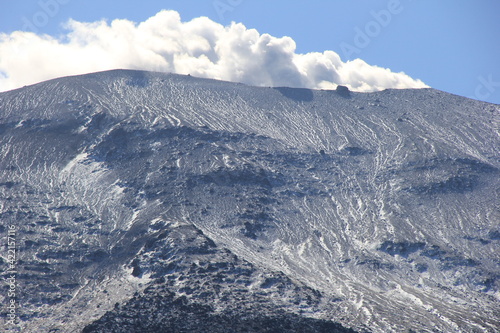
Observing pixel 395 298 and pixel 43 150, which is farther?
pixel 43 150

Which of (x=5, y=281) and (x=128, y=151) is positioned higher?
(x=128, y=151)

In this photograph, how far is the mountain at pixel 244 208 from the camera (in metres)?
84.6

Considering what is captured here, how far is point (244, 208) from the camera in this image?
4811 inches

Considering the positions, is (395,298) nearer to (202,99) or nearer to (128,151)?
(128,151)

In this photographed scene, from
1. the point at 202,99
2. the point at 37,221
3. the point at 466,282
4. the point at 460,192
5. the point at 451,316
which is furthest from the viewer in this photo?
the point at 202,99

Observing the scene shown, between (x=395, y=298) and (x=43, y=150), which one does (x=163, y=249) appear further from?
(x=43, y=150)

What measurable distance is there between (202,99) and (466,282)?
108 m

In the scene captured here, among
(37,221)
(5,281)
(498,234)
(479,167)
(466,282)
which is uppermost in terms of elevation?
(479,167)

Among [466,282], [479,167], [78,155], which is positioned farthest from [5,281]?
[479,167]

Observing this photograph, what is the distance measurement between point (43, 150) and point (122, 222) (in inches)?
1658

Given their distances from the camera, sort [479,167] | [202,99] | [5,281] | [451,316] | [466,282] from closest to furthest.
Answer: [451,316]
[5,281]
[466,282]
[479,167]
[202,99]

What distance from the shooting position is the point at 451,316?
86.5 m

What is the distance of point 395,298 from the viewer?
94.4 m

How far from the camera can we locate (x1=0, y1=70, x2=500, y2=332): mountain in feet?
278
